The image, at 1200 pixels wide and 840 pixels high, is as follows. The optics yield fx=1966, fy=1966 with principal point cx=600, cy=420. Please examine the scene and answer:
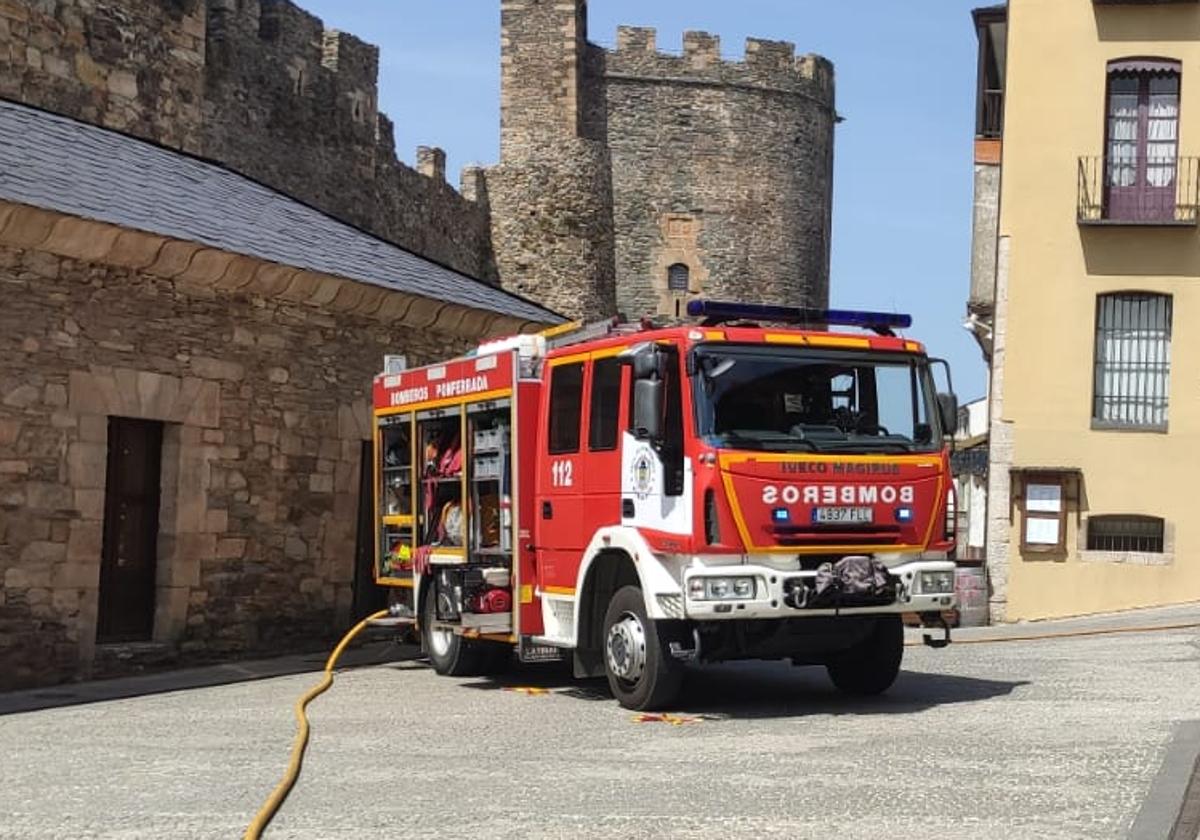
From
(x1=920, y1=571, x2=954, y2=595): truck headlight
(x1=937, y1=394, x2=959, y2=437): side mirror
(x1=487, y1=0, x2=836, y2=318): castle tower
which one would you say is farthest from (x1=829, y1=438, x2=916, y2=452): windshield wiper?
(x1=487, y1=0, x2=836, y2=318): castle tower

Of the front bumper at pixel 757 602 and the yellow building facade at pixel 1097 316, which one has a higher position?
the yellow building facade at pixel 1097 316

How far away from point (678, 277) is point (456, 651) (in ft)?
135

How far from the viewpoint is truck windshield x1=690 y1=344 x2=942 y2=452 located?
1144cm

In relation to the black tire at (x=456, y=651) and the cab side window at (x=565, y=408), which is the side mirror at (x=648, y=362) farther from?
the black tire at (x=456, y=651)

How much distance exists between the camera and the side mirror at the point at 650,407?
1145 centimetres

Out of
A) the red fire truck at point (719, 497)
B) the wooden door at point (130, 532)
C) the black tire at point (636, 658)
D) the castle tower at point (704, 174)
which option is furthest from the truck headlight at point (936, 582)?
the castle tower at point (704, 174)

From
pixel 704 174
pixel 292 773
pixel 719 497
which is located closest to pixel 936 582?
pixel 719 497

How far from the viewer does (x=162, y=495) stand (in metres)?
15.1

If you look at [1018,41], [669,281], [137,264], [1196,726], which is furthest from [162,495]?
[669,281]

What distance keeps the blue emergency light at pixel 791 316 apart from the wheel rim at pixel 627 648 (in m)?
1.87

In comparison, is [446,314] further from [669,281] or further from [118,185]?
[669,281]

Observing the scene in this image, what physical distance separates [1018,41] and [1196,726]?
14033 millimetres

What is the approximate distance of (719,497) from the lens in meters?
11.2

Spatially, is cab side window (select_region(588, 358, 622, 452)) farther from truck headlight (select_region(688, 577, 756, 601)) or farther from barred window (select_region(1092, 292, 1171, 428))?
barred window (select_region(1092, 292, 1171, 428))
